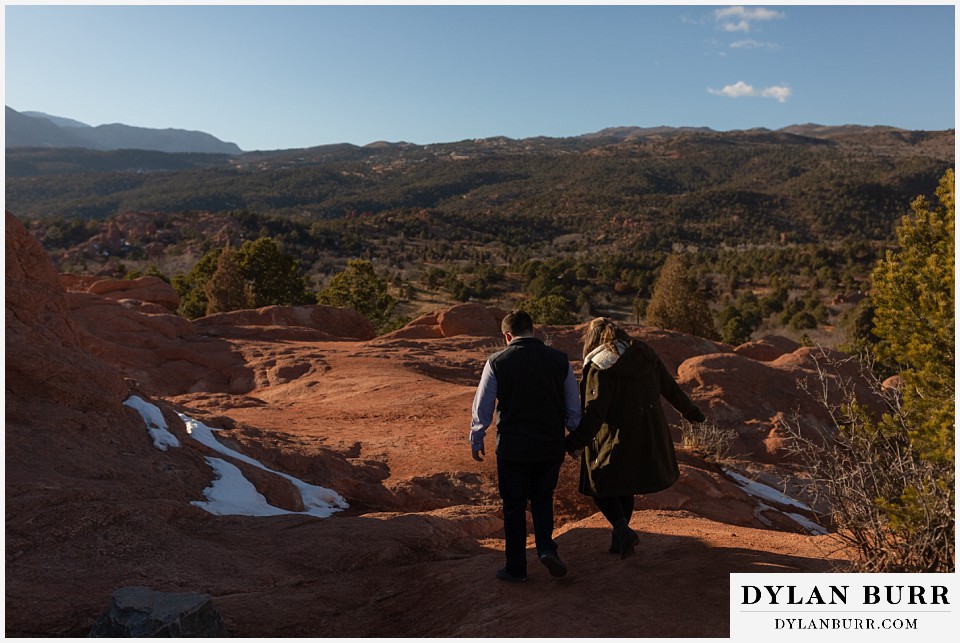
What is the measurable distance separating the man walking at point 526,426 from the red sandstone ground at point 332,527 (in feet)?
0.94

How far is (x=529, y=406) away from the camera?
4.42 metres

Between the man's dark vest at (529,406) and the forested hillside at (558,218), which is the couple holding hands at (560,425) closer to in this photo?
the man's dark vest at (529,406)

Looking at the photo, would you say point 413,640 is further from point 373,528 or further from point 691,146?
point 691,146

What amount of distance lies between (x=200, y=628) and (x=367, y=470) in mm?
5382

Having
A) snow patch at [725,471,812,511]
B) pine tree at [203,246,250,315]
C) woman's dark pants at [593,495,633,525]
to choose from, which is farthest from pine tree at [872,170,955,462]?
pine tree at [203,246,250,315]

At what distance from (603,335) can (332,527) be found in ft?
9.62

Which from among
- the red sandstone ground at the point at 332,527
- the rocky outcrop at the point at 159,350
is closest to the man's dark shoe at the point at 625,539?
the red sandstone ground at the point at 332,527

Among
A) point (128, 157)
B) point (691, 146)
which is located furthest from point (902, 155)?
point (128, 157)

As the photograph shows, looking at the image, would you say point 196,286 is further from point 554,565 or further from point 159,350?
point 554,565

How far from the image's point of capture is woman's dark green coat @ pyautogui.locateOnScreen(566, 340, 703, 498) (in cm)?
450

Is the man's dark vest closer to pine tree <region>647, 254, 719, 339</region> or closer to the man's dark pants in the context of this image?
the man's dark pants

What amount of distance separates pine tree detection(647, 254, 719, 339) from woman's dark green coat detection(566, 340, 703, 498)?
916 inches

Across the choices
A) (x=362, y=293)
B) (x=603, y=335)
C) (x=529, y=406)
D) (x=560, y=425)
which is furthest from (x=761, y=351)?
(x=362, y=293)

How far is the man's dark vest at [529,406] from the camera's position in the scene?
4402 millimetres
